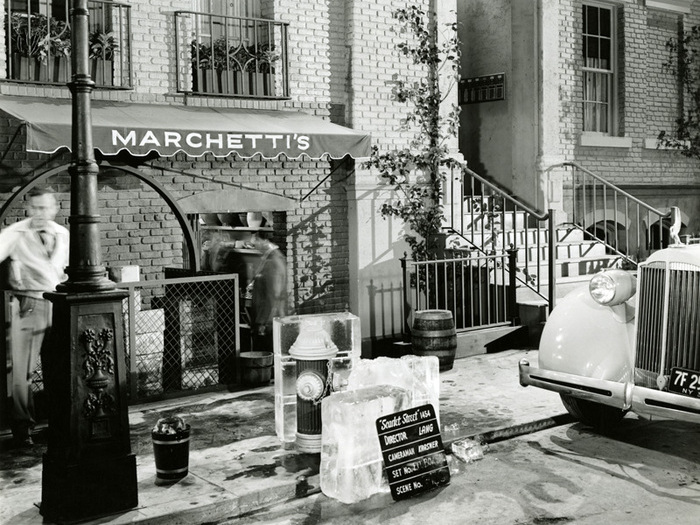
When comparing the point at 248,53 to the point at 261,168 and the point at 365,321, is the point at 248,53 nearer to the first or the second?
the point at 261,168

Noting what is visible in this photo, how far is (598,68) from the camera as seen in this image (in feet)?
50.6

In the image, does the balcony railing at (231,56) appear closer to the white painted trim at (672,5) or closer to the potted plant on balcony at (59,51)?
the potted plant on balcony at (59,51)

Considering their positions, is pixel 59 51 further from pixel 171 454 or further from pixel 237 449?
pixel 171 454

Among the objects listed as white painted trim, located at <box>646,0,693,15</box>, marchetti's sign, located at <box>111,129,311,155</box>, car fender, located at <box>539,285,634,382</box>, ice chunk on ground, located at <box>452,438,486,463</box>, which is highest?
white painted trim, located at <box>646,0,693,15</box>

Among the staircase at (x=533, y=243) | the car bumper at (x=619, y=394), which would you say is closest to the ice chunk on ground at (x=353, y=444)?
the car bumper at (x=619, y=394)

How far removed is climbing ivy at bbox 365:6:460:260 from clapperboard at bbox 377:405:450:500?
19.1 ft

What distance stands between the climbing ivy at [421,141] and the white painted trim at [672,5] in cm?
525

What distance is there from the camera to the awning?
8454 millimetres

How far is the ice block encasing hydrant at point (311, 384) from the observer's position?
679 centimetres

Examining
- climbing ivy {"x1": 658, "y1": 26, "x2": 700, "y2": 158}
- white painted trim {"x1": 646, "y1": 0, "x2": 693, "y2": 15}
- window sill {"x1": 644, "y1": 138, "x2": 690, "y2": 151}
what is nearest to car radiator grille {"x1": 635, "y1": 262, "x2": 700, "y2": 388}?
window sill {"x1": 644, "y1": 138, "x2": 690, "y2": 151}

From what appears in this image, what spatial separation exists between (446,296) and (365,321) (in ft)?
4.72

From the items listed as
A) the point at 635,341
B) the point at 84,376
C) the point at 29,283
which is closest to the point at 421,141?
the point at 635,341

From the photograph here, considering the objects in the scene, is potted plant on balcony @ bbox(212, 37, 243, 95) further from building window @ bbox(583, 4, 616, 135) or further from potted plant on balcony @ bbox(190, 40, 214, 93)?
building window @ bbox(583, 4, 616, 135)

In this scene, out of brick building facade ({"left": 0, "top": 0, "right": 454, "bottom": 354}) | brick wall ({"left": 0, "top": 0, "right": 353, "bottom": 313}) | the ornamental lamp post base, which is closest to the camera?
the ornamental lamp post base
